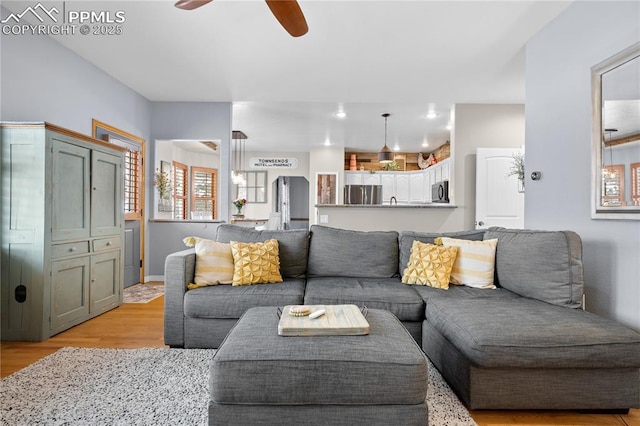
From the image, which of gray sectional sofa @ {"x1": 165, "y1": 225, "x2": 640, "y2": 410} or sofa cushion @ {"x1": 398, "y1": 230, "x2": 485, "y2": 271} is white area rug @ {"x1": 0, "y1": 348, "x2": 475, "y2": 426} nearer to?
gray sectional sofa @ {"x1": 165, "y1": 225, "x2": 640, "y2": 410}

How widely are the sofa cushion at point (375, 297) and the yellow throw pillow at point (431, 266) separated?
155 millimetres

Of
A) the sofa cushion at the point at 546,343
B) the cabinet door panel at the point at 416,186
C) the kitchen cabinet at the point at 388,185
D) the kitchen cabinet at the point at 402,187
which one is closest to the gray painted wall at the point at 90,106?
the sofa cushion at the point at 546,343

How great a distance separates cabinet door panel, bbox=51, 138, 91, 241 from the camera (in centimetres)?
287

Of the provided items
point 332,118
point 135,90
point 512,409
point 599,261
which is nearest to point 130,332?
point 512,409

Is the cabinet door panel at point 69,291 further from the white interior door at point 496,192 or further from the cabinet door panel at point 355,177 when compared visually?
the cabinet door panel at point 355,177

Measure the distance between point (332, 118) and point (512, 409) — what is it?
5.19 m

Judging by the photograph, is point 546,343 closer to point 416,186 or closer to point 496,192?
point 496,192

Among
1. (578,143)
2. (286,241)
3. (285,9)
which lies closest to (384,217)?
(286,241)

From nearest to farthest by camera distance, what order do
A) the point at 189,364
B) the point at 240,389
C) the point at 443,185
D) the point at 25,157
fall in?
the point at 240,389 < the point at 189,364 < the point at 25,157 < the point at 443,185

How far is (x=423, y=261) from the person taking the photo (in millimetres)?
2787

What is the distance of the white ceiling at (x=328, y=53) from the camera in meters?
2.81

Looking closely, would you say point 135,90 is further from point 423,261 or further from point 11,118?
point 423,261

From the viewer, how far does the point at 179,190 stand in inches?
307

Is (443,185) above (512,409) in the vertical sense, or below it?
above
